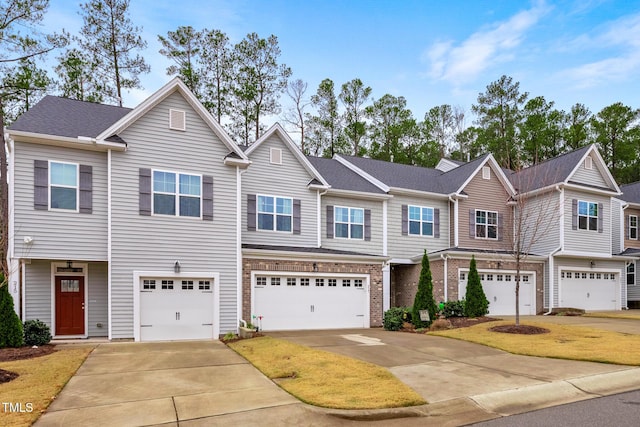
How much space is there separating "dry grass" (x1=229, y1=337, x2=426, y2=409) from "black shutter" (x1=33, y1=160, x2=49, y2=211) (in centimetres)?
798

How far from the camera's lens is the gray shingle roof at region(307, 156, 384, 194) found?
68.3ft

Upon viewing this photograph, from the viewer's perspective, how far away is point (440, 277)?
20.3m

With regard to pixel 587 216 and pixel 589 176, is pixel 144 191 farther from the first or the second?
pixel 589 176

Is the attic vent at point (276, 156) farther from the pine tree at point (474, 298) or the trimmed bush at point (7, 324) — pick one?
the trimmed bush at point (7, 324)

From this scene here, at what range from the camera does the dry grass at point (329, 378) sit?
7.12m

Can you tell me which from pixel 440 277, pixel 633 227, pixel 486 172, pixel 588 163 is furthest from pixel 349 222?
pixel 633 227

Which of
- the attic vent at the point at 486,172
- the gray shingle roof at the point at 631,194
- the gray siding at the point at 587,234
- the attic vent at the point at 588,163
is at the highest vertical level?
the attic vent at the point at 588,163

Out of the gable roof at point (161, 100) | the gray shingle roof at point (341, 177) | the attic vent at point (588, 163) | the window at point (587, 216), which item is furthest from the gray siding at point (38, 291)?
the attic vent at point (588, 163)

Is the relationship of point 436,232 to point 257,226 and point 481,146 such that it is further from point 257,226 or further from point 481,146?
point 481,146

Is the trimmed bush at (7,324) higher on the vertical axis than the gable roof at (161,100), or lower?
lower

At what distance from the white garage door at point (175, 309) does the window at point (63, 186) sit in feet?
11.4

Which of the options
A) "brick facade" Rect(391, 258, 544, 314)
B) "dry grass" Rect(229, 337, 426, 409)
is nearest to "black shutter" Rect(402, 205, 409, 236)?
"brick facade" Rect(391, 258, 544, 314)

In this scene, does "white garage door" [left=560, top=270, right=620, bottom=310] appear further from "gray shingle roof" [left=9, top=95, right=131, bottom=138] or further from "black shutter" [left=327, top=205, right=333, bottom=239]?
"gray shingle roof" [left=9, top=95, right=131, bottom=138]

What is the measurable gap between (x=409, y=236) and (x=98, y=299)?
14098mm
